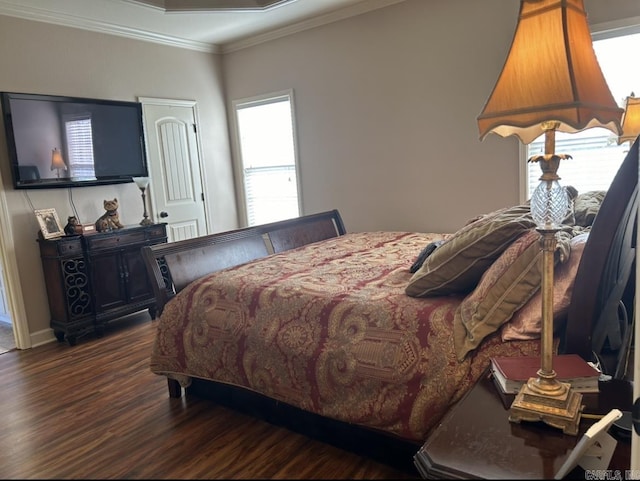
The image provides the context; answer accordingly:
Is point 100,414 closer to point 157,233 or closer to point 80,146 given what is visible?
point 157,233

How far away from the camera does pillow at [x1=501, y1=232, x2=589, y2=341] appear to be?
1.50m

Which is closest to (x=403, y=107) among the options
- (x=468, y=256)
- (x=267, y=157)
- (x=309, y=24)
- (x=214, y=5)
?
(x=309, y=24)

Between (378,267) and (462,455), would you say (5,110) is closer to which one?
(378,267)

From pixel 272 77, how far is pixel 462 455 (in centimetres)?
492

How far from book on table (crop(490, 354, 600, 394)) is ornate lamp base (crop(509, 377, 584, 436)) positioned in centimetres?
10

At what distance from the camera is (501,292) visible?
159 centimetres

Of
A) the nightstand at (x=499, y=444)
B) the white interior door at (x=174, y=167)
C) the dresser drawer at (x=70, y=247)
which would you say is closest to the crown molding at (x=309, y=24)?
the white interior door at (x=174, y=167)

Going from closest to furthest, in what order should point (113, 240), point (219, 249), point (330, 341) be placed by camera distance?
point (330, 341) < point (219, 249) < point (113, 240)

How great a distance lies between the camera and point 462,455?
0.99 m

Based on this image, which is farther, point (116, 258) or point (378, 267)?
point (116, 258)

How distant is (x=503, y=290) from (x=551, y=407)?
565 mm

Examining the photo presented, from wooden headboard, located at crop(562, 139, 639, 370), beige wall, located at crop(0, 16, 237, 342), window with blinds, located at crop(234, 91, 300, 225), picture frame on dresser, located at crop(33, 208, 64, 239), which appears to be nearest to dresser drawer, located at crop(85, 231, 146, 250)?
picture frame on dresser, located at crop(33, 208, 64, 239)

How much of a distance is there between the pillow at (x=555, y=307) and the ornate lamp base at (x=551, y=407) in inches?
16.9

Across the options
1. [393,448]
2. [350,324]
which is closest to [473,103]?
[350,324]
